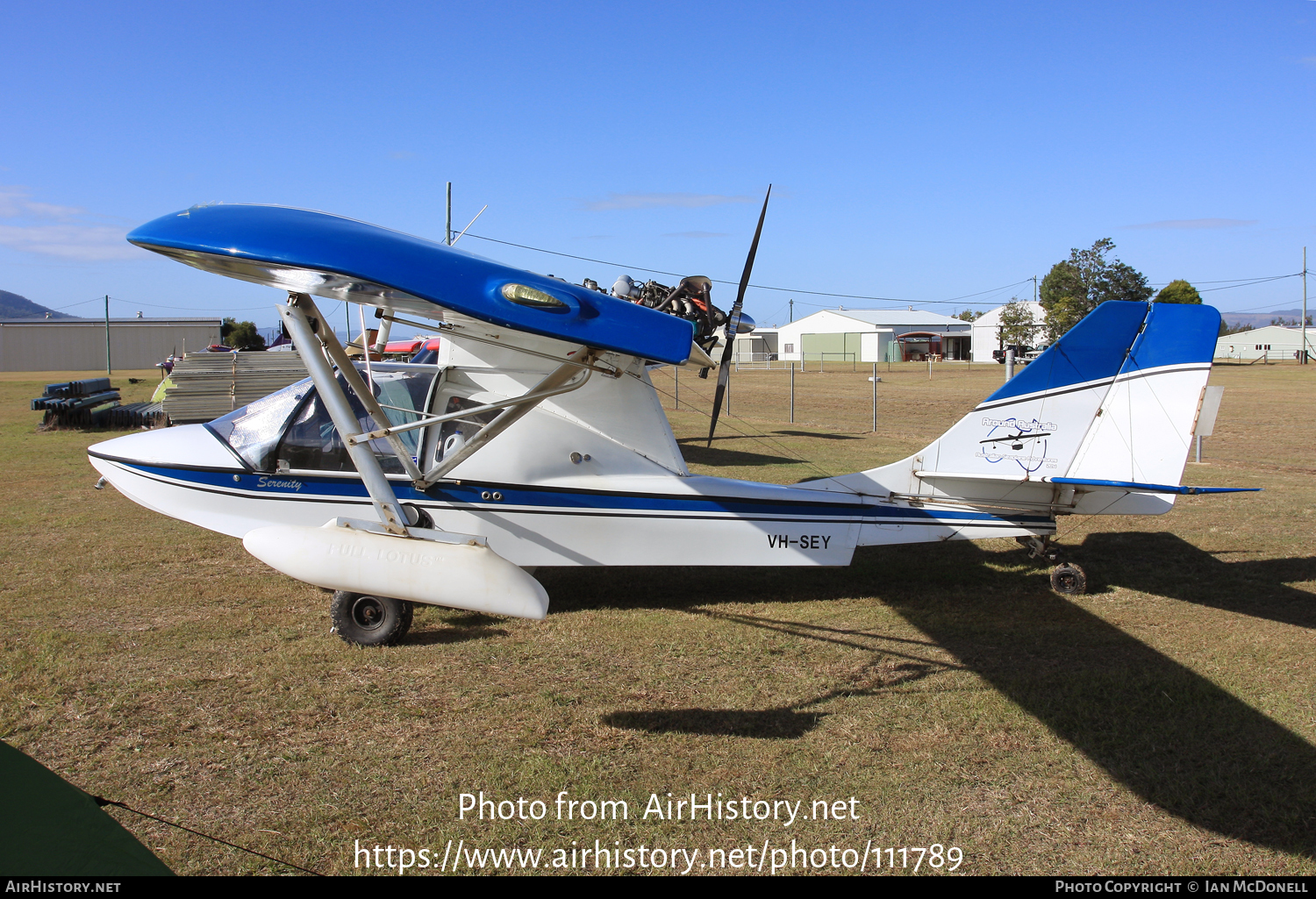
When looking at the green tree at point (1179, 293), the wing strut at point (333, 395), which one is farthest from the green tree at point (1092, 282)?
the wing strut at point (333, 395)

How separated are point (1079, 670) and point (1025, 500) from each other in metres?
1.68

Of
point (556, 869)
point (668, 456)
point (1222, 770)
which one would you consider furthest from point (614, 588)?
point (1222, 770)

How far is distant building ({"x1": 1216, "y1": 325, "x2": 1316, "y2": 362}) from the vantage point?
71250 millimetres

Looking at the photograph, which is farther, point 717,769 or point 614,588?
point 614,588

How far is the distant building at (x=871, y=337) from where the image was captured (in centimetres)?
8138

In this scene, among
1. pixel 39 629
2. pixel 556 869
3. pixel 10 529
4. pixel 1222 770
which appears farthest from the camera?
pixel 10 529

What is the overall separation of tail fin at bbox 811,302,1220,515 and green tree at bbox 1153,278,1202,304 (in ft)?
208

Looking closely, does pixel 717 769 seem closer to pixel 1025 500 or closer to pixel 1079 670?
pixel 1079 670

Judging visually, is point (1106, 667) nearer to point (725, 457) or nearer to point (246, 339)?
point (725, 457)

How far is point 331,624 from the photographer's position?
611 cm

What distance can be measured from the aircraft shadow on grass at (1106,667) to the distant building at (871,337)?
6562 cm

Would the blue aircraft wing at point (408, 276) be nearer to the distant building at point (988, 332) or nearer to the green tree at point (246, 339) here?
the green tree at point (246, 339)

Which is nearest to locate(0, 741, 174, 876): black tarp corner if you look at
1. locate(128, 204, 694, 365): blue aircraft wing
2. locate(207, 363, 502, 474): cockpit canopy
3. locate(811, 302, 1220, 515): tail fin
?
locate(128, 204, 694, 365): blue aircraft wing

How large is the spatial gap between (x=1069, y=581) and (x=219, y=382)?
1843cm
